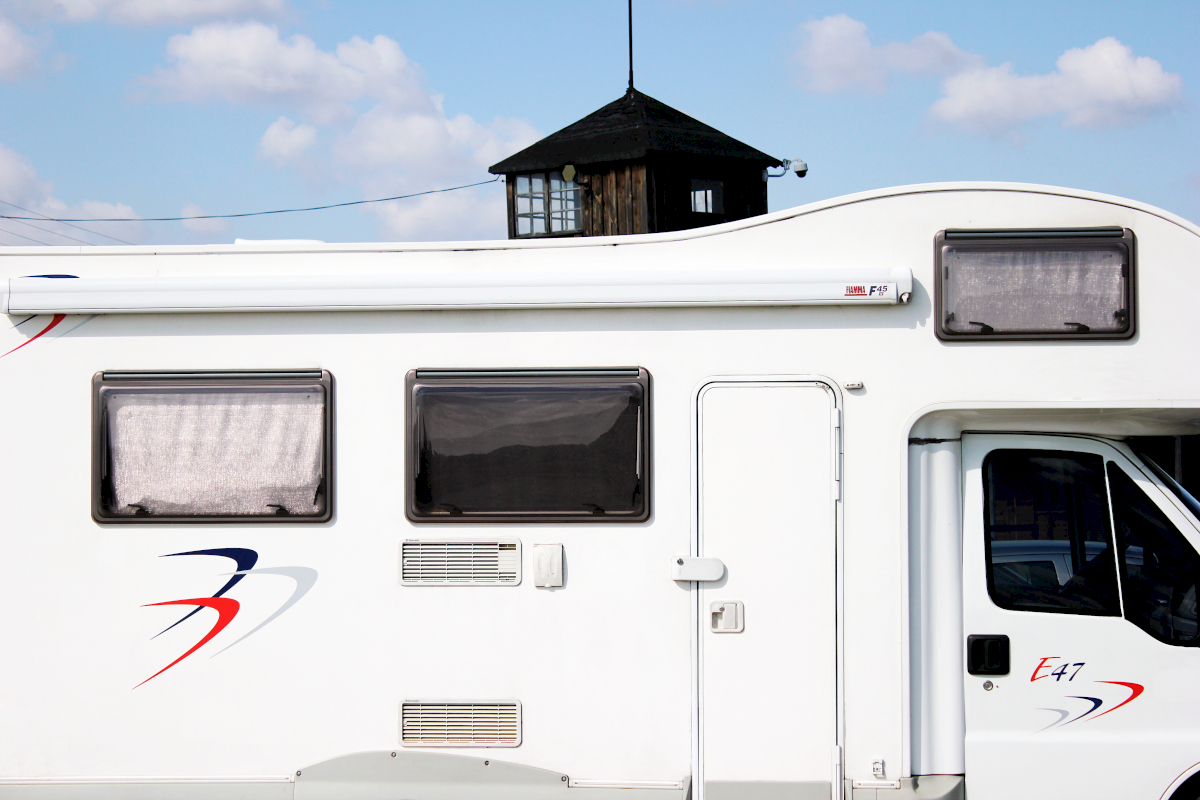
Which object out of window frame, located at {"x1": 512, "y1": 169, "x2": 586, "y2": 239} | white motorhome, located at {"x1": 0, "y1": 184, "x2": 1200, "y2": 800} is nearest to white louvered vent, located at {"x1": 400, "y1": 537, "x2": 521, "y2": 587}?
white motorhome, located at {"x1": 0, "y1": 184, "x2": 1200, "y2": 800}

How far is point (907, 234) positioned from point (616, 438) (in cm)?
153

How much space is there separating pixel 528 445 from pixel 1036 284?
2.24 metres

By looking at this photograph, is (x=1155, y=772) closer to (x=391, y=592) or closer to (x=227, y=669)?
(x=391, y=592)

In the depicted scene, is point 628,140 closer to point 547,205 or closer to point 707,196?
point 707,196

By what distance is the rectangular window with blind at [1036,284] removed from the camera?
3.86 m

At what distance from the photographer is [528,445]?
3.95m

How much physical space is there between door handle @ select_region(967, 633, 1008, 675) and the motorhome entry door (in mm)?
584

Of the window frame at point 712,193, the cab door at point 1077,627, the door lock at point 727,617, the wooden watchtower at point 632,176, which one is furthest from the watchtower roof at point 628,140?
the door lock at point 727,617

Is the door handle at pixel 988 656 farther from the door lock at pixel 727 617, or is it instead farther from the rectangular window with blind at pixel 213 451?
the rectangular window with blind at pixel 213 451

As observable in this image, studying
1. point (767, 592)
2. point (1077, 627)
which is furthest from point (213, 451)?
point (1077, 627)

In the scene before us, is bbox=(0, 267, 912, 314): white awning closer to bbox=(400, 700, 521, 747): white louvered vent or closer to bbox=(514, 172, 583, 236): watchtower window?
bbox=(400, 700, 521, 747): white louvered vent

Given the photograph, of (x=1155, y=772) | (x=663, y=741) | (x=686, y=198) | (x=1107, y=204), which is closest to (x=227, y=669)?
(x=663, y=741)

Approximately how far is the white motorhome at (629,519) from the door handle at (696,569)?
2 cm

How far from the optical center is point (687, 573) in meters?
3.89
